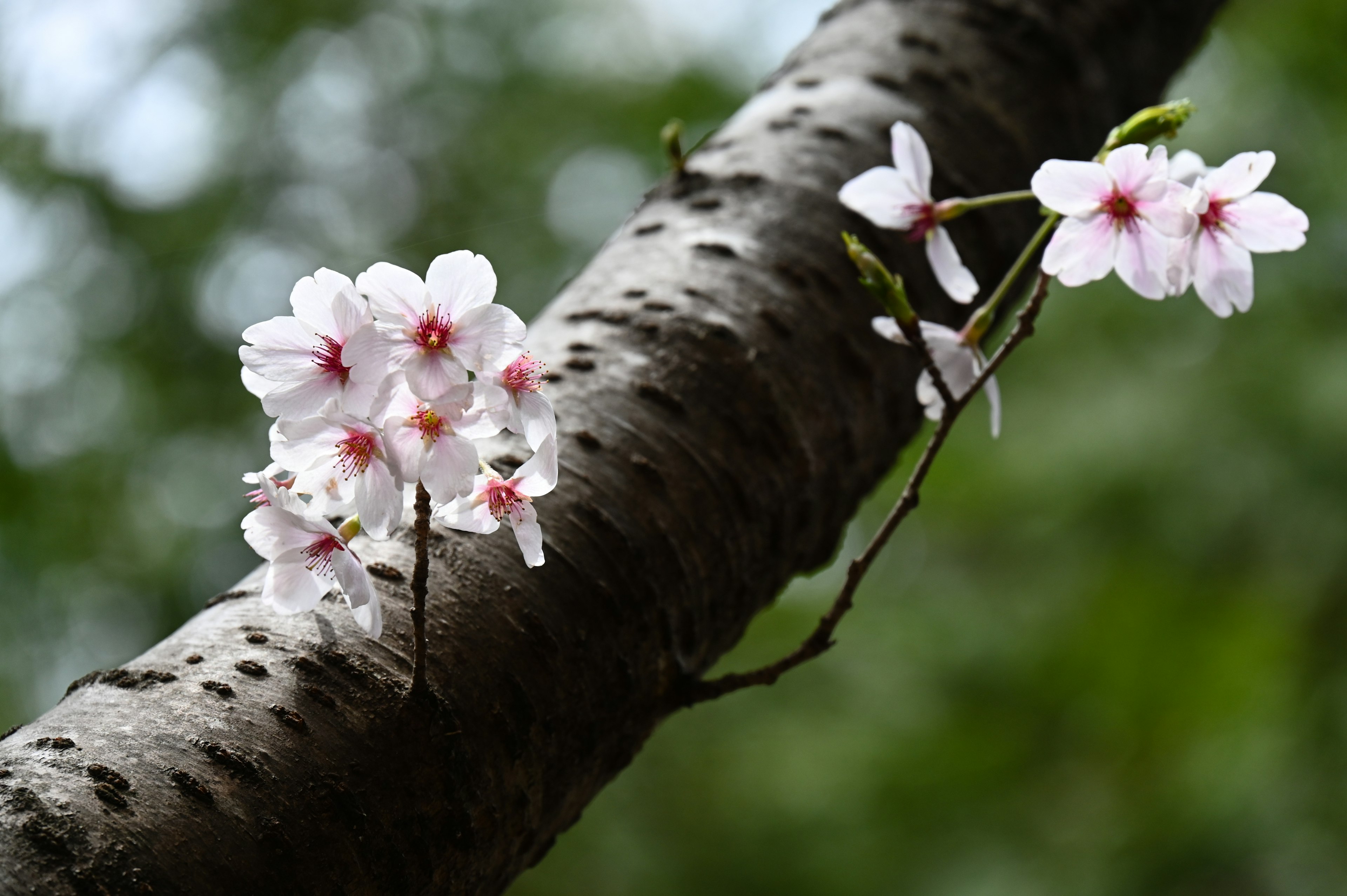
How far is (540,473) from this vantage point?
0.58 meters

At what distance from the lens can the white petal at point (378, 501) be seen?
53 cm

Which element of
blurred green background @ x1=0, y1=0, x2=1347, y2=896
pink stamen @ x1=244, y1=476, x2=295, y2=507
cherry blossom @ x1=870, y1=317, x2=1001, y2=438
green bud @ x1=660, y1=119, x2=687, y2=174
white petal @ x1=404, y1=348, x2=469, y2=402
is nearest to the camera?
white petal @ x1=404, y1=348, x2=469, y2=402

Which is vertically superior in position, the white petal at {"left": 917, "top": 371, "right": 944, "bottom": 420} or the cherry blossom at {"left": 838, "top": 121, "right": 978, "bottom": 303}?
the cherry blossom at {"left": 838, "top": 121, "right": 978, "bottom": 303}

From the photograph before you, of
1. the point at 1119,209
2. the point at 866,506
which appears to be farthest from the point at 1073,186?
the point at 866,506

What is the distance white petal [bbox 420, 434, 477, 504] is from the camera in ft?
1.67

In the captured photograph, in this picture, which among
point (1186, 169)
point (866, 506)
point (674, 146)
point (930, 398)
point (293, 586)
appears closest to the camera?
point (293, 586)

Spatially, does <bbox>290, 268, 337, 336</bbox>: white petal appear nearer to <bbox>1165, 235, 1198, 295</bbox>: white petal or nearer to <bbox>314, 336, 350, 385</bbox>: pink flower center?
<bbox>314, 336, 350, 385</bbox>: pink flower center

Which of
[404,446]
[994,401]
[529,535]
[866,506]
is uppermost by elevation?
[404,446]

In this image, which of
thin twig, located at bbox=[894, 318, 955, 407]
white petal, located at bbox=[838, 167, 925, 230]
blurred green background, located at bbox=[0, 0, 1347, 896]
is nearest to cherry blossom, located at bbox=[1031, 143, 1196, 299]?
thin twig, located at bbox=[894, 318, 955, 407]

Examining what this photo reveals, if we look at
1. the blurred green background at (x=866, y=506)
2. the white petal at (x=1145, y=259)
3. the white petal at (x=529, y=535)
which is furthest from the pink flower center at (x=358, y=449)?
the blurred green background at (x=866, y=506)

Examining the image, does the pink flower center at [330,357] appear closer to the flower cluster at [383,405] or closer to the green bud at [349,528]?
the flower cluster at [383,405]

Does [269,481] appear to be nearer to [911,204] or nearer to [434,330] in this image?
[434,330]

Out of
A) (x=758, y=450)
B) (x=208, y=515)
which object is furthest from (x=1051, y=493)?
(x=208, y=515)

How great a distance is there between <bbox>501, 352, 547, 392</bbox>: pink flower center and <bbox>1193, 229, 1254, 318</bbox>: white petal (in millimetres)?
504
